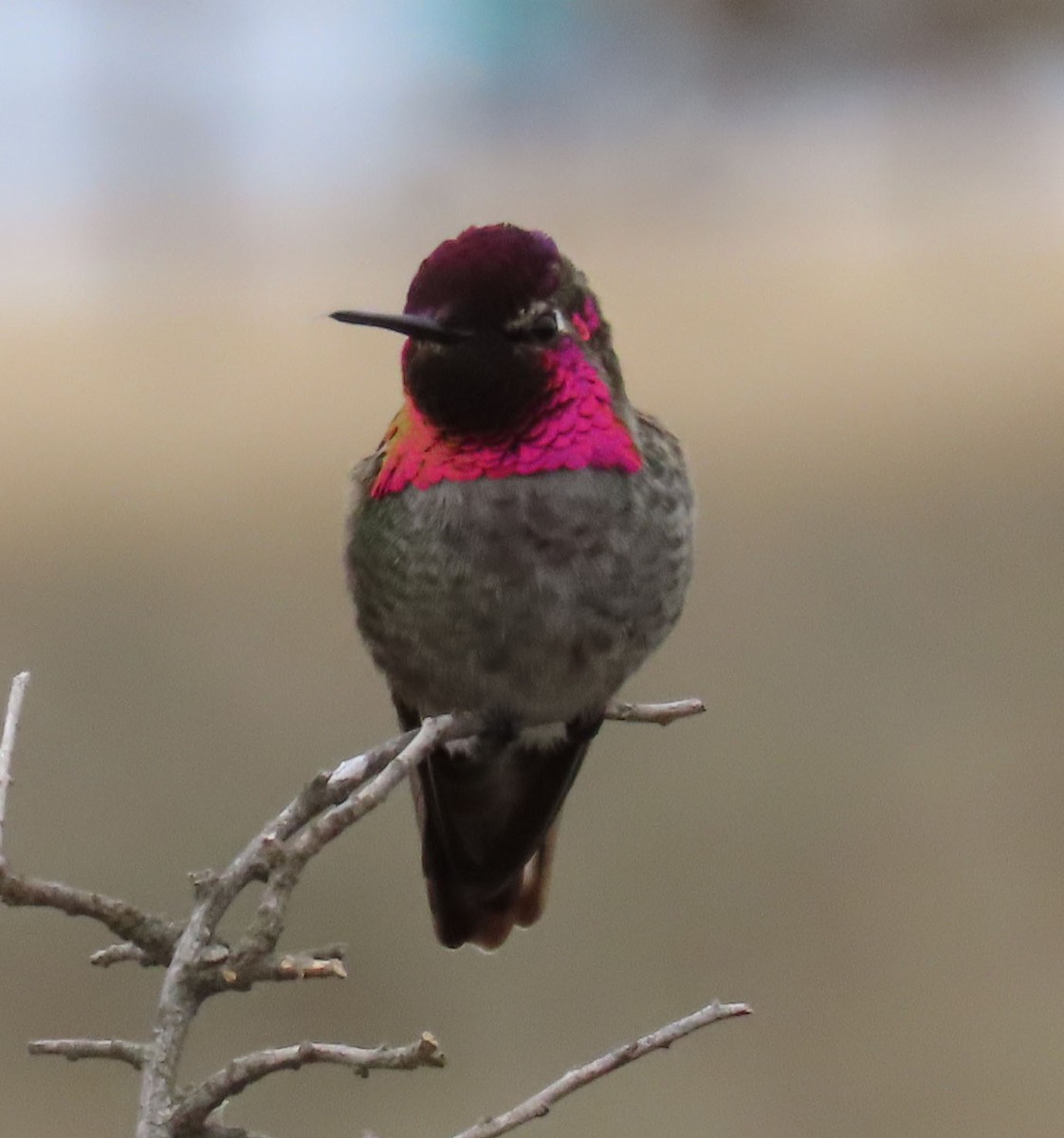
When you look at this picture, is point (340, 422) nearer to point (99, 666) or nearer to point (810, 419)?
point (99, 666)

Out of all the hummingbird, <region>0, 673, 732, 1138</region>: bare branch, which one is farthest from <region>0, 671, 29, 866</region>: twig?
the hummingbird

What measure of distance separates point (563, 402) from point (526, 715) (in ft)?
0.90

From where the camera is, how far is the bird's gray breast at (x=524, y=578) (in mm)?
1079

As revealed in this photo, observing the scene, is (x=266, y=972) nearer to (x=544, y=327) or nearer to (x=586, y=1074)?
(x=586, y=1074)

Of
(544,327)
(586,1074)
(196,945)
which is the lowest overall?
(586,1074)

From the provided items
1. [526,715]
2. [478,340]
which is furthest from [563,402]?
[526,715]

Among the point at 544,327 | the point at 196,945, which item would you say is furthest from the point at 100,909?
the point at 544,327

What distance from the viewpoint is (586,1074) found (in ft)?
2.00

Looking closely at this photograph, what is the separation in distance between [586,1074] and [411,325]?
43 cm

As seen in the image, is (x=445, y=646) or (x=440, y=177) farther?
(x=440, y=177)

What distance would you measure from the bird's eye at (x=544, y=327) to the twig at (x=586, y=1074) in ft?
1.61

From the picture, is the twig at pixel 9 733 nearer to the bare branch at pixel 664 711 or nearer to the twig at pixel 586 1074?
the twig at pixel 586 1074

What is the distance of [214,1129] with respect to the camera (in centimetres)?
51

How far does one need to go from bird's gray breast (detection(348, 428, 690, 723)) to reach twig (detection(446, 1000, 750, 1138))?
473 millimetres
